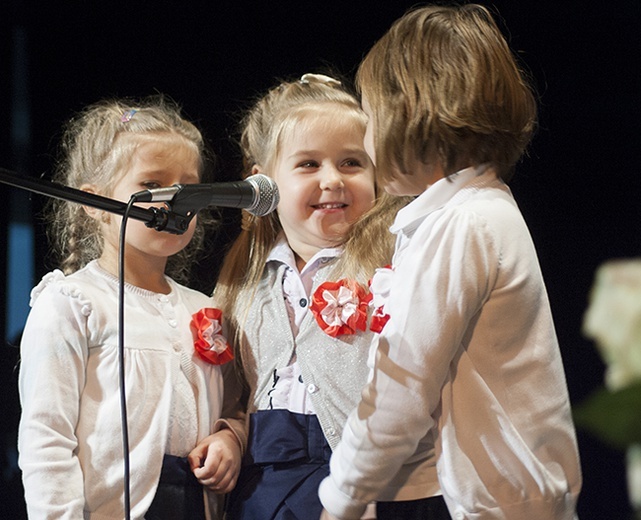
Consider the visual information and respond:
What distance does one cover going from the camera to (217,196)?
3.90 ft

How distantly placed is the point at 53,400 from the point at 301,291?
1.69 feet

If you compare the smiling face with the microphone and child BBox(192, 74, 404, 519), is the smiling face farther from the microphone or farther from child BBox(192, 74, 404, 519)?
the microphone

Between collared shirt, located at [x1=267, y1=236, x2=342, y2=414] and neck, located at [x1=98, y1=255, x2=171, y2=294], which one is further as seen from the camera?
neck, located at [x1=98, y1=255, x2=171, y2=294]

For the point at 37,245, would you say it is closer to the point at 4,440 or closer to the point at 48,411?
the point at 4,440

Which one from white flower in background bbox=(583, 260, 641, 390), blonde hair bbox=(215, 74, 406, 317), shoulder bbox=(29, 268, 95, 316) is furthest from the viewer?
blonde hair bbox=(215, 74, 406, 317)

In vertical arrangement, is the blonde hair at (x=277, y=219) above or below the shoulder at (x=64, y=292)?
above

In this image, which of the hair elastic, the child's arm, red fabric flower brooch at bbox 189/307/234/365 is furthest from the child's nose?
the child's arm

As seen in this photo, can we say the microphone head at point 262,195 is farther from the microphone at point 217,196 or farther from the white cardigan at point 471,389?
the white cardigan at point 471,389

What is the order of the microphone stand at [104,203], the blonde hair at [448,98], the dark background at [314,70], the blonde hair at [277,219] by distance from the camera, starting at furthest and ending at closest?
the dark background at [314,70] → the blonde hair at [277,219] → the blonde hair at [448,98] → the microphone stand at [104,203]

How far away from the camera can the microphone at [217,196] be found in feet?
3.75

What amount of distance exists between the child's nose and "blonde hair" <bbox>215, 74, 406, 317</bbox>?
0.09 metres

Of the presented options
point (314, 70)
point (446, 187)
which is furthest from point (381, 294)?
point (314, 70)

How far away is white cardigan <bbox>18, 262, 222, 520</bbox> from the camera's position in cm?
145

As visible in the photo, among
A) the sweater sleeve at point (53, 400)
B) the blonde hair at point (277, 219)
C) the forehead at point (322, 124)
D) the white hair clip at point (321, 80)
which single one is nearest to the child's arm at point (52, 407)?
the sweater sleeve at point (53, 400)
